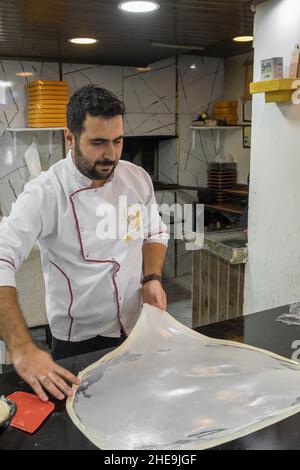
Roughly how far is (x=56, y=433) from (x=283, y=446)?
48 cm

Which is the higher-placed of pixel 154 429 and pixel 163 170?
pixel 163 170

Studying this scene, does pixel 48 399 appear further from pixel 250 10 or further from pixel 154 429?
pixel 250 10

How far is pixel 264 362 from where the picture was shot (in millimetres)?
1364

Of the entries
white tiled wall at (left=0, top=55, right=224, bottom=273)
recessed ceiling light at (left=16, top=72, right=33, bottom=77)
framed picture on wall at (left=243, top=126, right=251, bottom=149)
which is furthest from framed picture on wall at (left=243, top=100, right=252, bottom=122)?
recessed ceiling light at (left=16, top=72, right=33, bottom=77)

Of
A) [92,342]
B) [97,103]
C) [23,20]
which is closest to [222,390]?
[92,342]

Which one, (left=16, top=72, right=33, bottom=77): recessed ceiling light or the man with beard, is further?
(left=16, top=72, right=33, bottom=77): recessed ceiling light

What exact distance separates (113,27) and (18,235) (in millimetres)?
2069

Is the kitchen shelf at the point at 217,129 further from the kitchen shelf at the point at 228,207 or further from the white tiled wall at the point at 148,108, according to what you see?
the kitchen shelf at the point at 228,207

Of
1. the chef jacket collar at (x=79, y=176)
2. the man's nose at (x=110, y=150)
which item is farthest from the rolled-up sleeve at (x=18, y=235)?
the man's nose at (x=110, y=150)

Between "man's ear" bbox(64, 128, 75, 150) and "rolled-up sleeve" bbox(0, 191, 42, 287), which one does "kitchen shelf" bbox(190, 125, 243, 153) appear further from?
"rolled-up sleeve" bbox(0, 191, 42, 287)

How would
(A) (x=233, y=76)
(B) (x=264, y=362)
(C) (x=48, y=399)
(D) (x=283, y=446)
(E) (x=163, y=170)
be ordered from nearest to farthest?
(D) (x=283, y=446) → (C) (x=48, y=399) → (B) (x=264, y=362) → (A) (x=233, y=76) → (E) (x=163, y=170)

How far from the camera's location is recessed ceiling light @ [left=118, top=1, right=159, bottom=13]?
94.7 inches

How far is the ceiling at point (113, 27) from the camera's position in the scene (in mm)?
2518

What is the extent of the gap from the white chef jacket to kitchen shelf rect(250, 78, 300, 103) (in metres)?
0.94
